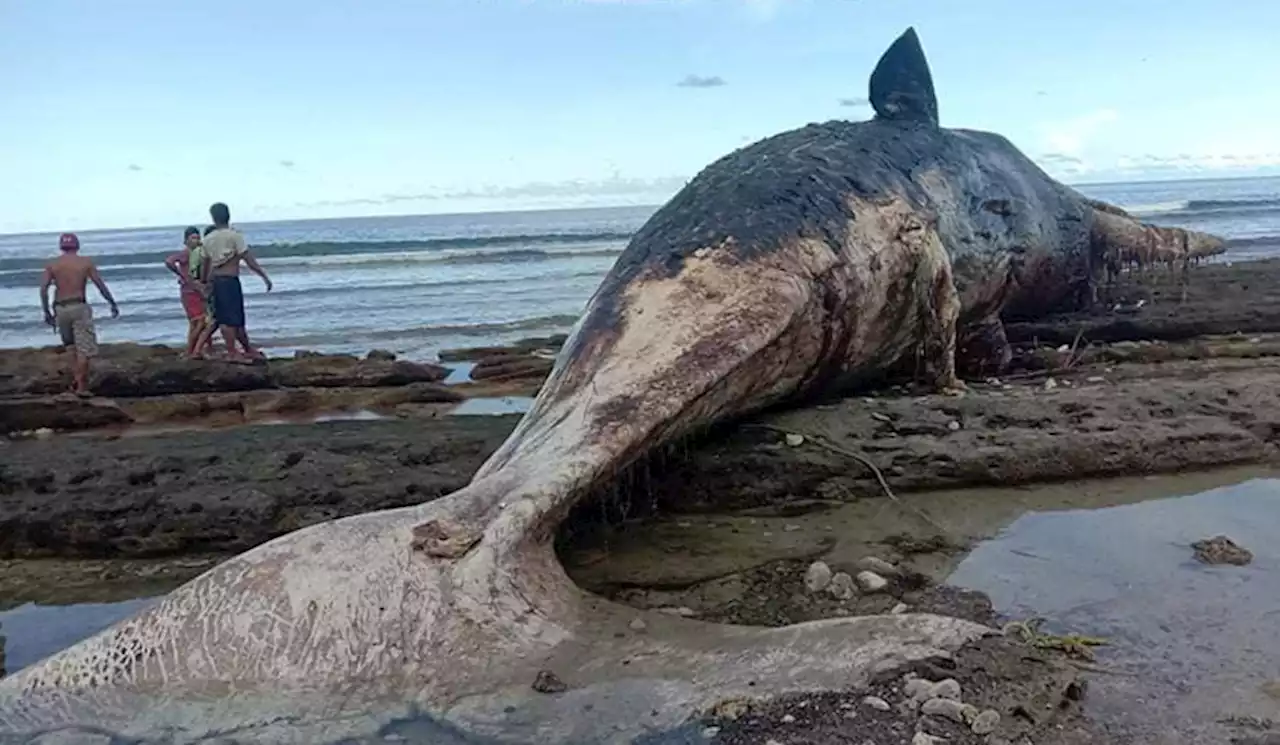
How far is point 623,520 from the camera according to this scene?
4688 mm

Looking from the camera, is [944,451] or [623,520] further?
[944,451]

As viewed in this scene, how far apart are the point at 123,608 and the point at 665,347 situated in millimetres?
2280

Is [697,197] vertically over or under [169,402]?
over

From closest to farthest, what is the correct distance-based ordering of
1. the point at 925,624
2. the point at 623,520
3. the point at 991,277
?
the point at 925,624, the point at 623,520, the point at 991,277

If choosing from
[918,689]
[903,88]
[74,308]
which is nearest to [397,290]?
[74,308]

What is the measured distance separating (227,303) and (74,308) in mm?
1697

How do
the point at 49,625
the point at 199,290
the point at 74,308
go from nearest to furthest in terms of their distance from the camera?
1. the point at 49,625
2. the point at 74,308
3. the point at 199,290

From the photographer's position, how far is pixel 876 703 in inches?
108

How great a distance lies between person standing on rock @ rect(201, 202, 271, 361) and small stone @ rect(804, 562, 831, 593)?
8.65 meters

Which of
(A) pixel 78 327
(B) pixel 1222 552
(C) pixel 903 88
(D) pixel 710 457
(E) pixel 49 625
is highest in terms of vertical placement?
(C) pixel 903 88

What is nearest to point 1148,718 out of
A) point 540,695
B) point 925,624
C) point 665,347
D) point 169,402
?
point 925,624

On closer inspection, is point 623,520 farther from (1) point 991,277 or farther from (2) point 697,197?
(1) point 991,277

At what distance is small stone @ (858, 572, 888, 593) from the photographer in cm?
398

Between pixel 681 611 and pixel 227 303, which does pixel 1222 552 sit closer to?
pixel 681 611
